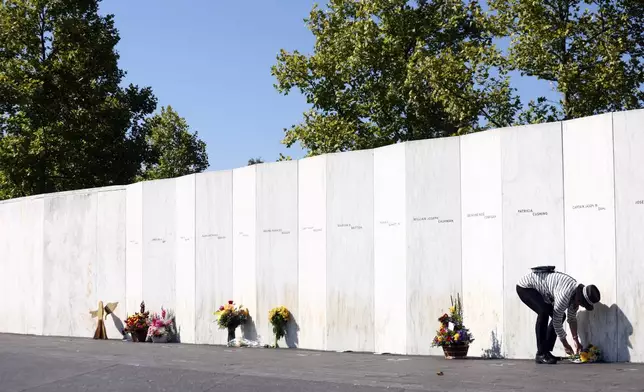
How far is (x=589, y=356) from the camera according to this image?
13.0 metres

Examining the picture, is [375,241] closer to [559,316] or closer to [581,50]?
[559,316]

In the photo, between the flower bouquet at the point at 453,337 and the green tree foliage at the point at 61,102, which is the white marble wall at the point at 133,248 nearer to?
the flower bouquet at the point at 453,337

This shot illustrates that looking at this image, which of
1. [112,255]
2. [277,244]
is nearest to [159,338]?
[112,255]

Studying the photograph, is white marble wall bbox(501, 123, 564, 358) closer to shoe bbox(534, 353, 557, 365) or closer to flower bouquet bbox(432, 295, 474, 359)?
flower bouquet bbox(432, 295, 474, 359)

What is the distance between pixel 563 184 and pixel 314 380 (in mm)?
4809

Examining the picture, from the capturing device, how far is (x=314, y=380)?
11.8 meters

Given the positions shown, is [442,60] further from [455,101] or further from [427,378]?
[427,378]

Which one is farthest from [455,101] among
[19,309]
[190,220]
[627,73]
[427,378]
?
[427,378]

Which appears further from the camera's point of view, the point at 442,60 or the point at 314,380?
the point at 442,60

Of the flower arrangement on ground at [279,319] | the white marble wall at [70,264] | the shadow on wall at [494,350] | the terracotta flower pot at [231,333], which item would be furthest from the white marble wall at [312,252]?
the white marble wall at [70,264]

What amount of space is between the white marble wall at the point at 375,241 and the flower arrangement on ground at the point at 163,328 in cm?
23

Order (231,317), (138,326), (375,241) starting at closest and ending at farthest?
(375,241) < (231,317) < (138,326)

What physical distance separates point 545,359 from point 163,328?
32.0ft

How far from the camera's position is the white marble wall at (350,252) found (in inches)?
651
